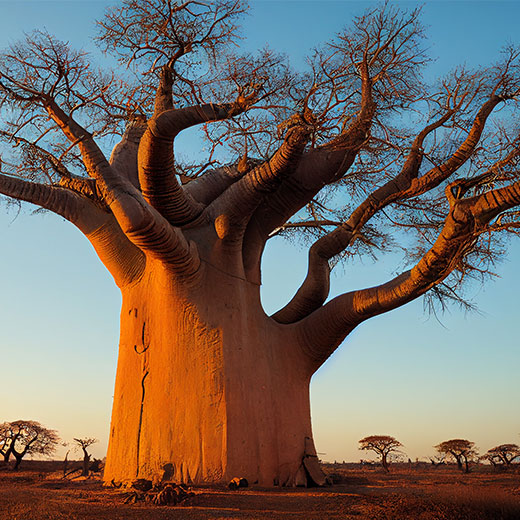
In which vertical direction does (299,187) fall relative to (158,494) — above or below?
above

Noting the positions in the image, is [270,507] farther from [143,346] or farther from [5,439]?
[5,439]

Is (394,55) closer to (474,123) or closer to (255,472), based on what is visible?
(474,123)

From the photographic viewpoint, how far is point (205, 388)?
678cm

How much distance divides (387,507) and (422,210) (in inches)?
208

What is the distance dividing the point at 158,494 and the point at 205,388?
1579 millimetres

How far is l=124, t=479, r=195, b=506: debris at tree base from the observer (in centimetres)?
535

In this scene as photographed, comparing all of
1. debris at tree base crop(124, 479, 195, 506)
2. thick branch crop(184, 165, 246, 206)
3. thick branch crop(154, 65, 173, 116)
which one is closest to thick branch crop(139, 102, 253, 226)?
thick branch crop(154, 65, 173, 116)

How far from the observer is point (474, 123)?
752 cm

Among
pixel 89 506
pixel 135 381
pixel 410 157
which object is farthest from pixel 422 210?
pixel 89 506

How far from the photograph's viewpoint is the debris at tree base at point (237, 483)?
20.4ft

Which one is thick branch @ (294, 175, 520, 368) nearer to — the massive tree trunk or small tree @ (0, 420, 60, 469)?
the massive tree trunk

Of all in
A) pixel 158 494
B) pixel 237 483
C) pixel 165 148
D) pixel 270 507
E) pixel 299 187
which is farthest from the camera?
pixel 299 187

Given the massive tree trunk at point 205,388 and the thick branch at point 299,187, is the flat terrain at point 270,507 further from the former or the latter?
the thick branch at point 299,187

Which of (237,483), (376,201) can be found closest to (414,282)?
(376,201)
